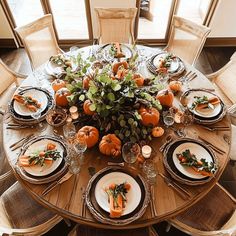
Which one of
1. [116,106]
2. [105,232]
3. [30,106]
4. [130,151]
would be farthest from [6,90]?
[105,232]

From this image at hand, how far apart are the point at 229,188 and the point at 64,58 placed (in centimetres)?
206

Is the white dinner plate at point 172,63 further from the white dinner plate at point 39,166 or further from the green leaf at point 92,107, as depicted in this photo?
the white dinner plate at point 39,166

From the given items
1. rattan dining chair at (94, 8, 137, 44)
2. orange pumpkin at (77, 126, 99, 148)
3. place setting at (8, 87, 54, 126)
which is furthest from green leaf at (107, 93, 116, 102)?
rattan dining chair at (94, 8, 137, 44)

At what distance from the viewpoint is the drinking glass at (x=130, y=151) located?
4.81ft

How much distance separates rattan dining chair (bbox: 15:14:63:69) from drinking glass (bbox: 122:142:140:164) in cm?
167

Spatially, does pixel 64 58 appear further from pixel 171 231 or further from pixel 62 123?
pixel 171 231

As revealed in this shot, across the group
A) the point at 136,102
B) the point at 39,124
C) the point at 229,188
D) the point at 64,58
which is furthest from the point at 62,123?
the point at 229,188

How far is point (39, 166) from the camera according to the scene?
4.78 feet

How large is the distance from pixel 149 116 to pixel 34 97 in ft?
3.19

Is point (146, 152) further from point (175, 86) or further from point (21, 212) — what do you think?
point (21, 212)

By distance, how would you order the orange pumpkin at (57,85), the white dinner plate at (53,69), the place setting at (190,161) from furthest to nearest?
the white dinner plate at (53,69) < the orange pumpkin at (57,85) < the place setting at (190,161)

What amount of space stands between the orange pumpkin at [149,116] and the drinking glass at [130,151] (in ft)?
0.66

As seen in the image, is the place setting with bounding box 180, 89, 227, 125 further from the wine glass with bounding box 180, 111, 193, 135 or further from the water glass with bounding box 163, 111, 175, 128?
the water glass with bounding box 163, 111, 175, 128

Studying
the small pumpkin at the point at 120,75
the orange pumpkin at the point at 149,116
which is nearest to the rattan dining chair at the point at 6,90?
the small pumpkin at the point at 120,75
